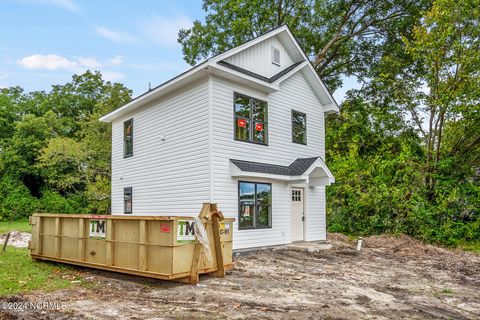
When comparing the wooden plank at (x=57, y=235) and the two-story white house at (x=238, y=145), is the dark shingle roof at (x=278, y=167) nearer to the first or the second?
the two-story white house at (x=238, y=145)

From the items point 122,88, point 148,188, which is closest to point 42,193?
point 122,88

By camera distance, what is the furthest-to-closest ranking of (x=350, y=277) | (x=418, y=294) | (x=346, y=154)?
(x=346, y=154)
(x=350, y=277)
(x=418, y=294)

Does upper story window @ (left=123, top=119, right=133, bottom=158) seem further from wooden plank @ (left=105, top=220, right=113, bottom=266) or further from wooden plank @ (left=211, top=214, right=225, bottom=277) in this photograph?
wooden plank @ (left=211, top=214, right=225, bottom=277)

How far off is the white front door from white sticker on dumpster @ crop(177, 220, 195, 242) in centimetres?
697

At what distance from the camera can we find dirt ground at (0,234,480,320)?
579cm

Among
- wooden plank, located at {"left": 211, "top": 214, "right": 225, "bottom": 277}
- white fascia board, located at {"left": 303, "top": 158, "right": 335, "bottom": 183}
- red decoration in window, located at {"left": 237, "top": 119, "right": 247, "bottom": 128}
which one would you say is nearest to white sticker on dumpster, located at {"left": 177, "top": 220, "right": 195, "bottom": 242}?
wooden plank, located at {"left": 211, "top": 214, "right": 225, "bottom": 277}

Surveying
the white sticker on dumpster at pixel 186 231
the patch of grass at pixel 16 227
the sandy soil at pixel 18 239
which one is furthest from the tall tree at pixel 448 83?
the patch of grass at pixel 16 227

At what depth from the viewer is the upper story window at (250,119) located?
40.3 feet

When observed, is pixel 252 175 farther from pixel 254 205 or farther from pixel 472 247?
pixel 472 247

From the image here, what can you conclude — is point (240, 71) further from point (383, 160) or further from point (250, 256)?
point (383, 160)

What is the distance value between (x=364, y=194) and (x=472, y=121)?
5.38 meters

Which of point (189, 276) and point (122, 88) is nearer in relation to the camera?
point (189, 276)

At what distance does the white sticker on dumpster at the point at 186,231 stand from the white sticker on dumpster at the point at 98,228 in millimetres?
1998

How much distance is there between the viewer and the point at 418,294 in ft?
24.9
